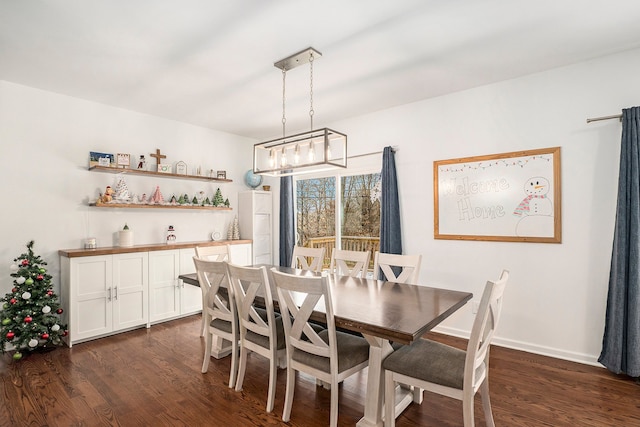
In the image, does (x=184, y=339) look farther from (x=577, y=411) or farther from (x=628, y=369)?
(x=628, y=369)

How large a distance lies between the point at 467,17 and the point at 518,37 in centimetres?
59

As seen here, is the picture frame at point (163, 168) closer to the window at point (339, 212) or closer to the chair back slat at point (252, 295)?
the window at point (339, 212)

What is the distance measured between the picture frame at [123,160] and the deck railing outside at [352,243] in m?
2.76

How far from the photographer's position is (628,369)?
8.55 ft

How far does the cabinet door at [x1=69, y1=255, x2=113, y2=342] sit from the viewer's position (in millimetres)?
3418

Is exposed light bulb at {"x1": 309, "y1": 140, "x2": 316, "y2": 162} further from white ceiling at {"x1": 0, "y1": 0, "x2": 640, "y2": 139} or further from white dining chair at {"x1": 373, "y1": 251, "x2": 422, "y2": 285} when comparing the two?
white dining chair at {"x1": 373, "y1": 251, "x2": 422, "y2": 285}

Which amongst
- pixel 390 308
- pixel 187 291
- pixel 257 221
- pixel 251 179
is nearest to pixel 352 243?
pixel 257 221

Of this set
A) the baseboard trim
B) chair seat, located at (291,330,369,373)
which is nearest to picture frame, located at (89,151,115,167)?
chair seat, located at (291,330,369,373)

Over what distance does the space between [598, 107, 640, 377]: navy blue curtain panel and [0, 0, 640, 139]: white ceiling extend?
858 mm

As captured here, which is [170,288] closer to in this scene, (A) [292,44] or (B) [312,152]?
(B) [312,152]

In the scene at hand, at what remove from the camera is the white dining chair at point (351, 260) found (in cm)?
323

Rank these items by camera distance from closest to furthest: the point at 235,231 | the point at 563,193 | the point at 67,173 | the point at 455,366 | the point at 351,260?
the point at 455,366 < the point at 563,193 < the point at 351,260 < the point at 67,173 < the point at 235,231

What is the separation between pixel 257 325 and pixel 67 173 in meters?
3.08

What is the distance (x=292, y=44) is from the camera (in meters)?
2.60
